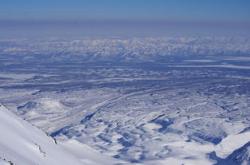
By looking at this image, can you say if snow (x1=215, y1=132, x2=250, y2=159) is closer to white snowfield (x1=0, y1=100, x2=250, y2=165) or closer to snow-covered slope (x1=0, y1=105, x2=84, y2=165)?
white snowfield (x1=0, y1=100, x2=250, y2=165)

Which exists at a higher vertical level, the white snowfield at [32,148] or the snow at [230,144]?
the white snowfield at [32,148]

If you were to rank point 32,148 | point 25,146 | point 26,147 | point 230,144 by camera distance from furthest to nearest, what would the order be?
point 230,144
point 32,148
point 25,146
point 26,147

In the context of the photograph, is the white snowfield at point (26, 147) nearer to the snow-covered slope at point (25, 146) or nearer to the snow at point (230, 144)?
the snow-covered slope at point (25, 146)

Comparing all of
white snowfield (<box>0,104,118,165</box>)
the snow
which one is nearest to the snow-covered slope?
white snowfield (<box>0,104,118,165</box>)

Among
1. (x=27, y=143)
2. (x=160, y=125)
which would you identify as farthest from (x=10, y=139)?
(x=160, y=125)

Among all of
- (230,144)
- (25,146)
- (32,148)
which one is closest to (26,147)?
(25,146)

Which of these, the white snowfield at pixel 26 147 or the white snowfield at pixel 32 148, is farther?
the white snowfield at pixel 32 148

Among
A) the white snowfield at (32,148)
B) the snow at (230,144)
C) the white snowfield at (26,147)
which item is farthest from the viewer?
the snow at (230,144)

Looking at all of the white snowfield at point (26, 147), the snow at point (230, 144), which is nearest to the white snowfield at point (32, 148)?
the white snowfield at point (26, 147)

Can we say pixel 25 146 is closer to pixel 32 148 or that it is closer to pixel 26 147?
pixel 26 147

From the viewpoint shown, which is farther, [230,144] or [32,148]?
[230,144]
